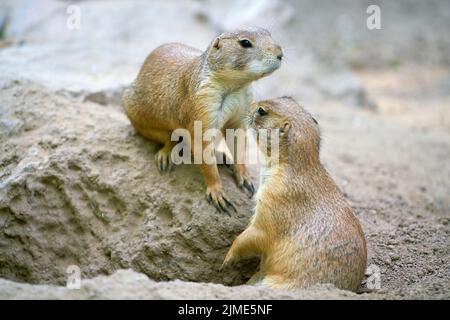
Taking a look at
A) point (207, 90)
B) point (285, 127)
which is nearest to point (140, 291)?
point (285, 127)

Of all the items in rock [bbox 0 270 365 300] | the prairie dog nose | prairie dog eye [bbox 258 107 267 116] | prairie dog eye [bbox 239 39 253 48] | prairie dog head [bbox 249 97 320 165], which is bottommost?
rock [bbox 0 270 365 300]

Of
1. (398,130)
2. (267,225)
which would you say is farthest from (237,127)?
(398,130)

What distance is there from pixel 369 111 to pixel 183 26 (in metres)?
4.27

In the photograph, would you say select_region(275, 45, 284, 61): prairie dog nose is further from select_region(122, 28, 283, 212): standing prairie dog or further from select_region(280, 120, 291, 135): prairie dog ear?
select_region(280, 120, 291, 135): prairie dog ear

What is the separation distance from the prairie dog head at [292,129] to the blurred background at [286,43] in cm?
340

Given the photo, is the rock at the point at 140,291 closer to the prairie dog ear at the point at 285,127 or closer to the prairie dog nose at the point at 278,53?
the prairie dog ear at the point at 285,127

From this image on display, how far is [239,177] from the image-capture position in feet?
20.5

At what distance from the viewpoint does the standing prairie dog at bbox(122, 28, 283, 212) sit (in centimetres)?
569

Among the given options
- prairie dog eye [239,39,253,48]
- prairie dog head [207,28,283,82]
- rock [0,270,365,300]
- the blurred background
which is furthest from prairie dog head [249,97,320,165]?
the blurred background

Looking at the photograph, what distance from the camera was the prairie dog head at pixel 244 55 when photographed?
5.59 meters

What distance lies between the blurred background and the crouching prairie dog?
3622 millimetres

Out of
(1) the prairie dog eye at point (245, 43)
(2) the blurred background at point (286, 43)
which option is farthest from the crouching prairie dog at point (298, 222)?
(2) the blurred background at point (286, 43)

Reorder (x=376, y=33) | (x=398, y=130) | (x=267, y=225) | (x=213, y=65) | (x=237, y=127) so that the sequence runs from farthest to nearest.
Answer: (x=376, y=33) → (x=398, y=130) → (x=237, y=127) → (x=213, y=65) → (x=267, y=225)
